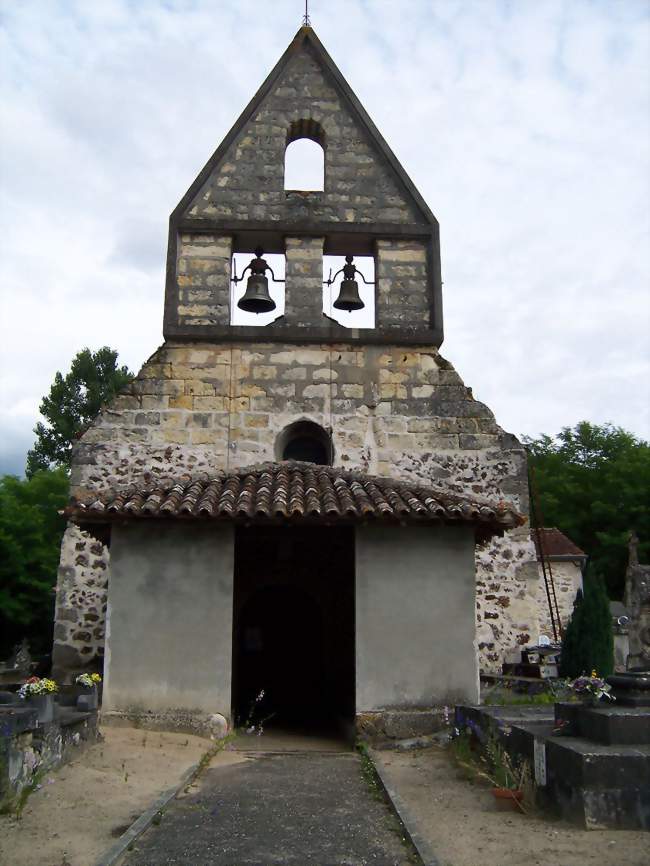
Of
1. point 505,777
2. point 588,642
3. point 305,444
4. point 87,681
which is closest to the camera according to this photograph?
point 505,777

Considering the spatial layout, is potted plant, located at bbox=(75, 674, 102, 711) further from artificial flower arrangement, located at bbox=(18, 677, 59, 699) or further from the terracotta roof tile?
the terracotta roof tile

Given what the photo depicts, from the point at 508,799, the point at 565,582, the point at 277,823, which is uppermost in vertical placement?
the point at 565,582

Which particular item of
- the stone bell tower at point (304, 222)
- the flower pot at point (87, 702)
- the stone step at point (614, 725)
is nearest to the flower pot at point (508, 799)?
the stone step at point (614, 725)

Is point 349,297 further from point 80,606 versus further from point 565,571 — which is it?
point 565,571

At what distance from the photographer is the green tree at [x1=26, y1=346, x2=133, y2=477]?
37.8 metres

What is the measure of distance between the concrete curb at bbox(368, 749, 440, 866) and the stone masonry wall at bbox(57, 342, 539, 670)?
5.17m

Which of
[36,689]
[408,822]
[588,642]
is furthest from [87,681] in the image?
[588,642]

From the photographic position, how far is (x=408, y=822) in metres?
5.60

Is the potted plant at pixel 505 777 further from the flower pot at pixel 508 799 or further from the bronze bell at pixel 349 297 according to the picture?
the bronze bell at pixel 349 297

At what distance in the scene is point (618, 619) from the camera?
2469cm

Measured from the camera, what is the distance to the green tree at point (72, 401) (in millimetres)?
37781

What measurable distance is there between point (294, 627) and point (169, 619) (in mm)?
4703

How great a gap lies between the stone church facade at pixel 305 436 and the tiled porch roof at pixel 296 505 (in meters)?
0.06

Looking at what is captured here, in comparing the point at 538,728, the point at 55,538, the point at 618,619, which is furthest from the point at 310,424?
the point at 55,538
